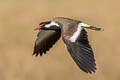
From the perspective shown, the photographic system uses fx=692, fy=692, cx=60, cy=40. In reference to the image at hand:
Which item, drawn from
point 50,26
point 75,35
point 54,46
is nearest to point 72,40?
point 75,35

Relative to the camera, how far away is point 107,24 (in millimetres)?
7715

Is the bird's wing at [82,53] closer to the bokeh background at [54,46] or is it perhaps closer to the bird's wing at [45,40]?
the bird's wing at [45,40]

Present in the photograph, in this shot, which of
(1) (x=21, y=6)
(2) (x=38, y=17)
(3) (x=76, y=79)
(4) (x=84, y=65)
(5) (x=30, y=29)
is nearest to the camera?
(4) (x=84, y=65)

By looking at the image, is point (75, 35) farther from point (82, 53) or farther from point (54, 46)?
point (54, 46)

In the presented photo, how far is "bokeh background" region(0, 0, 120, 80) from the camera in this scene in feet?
21.7

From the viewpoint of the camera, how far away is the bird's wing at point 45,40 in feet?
21.4

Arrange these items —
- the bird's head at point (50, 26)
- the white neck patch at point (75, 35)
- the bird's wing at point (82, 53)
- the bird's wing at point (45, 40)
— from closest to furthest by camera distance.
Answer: the bird's wing at point (82, 53), the white neck patch at point (75, 35), the bird's head at point (50, 26), the bird's wing at point (45, 40)

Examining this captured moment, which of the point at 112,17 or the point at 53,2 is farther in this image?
the point at 53,2

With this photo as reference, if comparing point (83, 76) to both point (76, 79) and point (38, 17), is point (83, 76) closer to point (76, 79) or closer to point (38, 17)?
point (76, 79)

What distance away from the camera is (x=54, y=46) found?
23.4ft

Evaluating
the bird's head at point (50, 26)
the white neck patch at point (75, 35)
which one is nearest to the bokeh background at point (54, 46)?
the bird's head at point (50, 26)

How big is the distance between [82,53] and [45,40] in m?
0.95

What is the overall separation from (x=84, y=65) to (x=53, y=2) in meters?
3.29

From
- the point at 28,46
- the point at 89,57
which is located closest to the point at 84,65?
the point at 89,57
